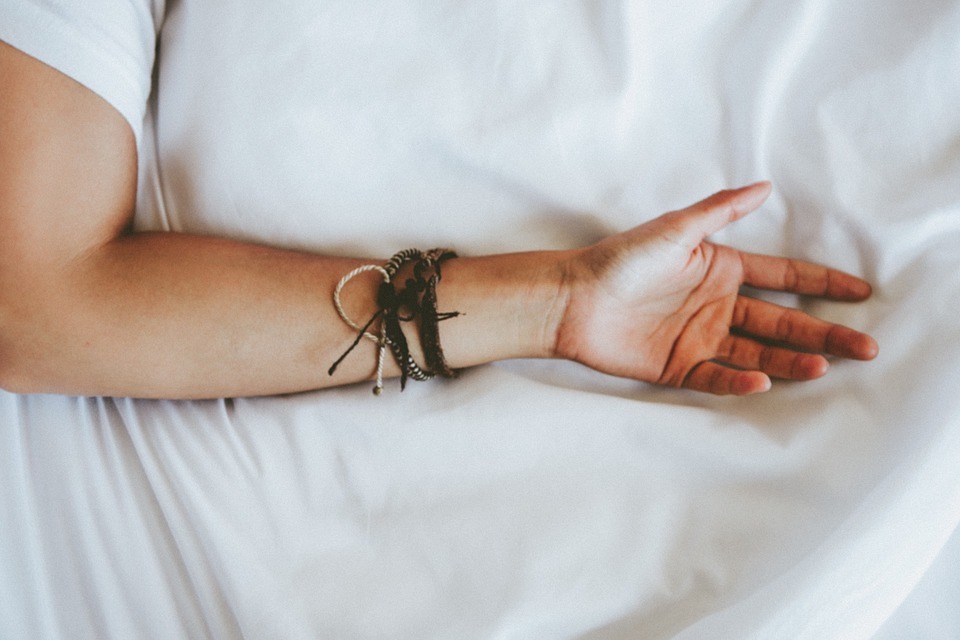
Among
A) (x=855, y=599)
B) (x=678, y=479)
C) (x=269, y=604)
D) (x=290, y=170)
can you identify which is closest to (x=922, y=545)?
(x=855, y=599)

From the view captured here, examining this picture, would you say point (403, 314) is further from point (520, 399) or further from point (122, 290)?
point (122, 290)

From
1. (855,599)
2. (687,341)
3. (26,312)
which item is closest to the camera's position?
(855,599)

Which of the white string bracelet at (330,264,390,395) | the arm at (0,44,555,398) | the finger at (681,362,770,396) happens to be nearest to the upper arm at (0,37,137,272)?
the arm at (0,44,555,398)

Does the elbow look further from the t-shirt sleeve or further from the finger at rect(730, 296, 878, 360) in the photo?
the finger at rect(730, 296, 878, 360)

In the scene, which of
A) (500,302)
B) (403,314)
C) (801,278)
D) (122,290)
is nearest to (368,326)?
(403,314)

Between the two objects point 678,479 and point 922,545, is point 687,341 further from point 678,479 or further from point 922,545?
point 922,545
